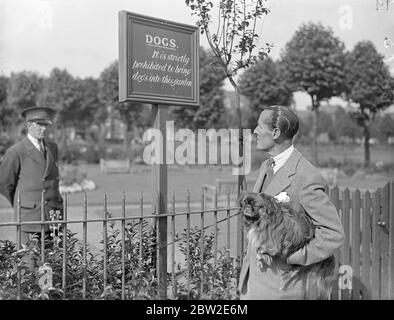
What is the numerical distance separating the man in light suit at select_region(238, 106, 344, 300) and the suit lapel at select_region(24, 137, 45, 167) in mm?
2965

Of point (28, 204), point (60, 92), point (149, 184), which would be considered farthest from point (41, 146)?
point (60, 92)

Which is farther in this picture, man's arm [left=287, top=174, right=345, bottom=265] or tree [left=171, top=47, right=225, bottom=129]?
tree [left=171, top=47, right=225, bottom=129]

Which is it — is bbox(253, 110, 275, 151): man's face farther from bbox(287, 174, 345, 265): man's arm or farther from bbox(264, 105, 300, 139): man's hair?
bbox(287, 174, 345, 265): man's arm

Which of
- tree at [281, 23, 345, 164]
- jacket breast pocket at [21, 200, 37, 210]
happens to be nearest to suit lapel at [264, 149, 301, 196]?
jacket breast pocket at [21, 200, 37, 210]

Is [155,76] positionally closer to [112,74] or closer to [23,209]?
[23,209]

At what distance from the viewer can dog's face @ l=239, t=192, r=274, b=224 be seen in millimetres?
2285

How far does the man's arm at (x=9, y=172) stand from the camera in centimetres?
484

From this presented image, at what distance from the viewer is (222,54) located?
14.8ft

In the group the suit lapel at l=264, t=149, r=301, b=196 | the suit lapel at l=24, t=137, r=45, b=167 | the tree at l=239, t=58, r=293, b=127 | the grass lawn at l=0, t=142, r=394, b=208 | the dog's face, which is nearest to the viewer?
the dog's face

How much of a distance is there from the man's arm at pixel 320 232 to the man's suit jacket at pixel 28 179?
10.3 feet

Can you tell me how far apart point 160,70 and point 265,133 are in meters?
1.56

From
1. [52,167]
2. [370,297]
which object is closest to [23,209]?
[52,167]

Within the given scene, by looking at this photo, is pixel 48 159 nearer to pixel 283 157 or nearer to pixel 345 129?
pixel 283 157

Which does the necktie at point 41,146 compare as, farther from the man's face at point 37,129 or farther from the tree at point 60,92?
the tree at point 60,92
